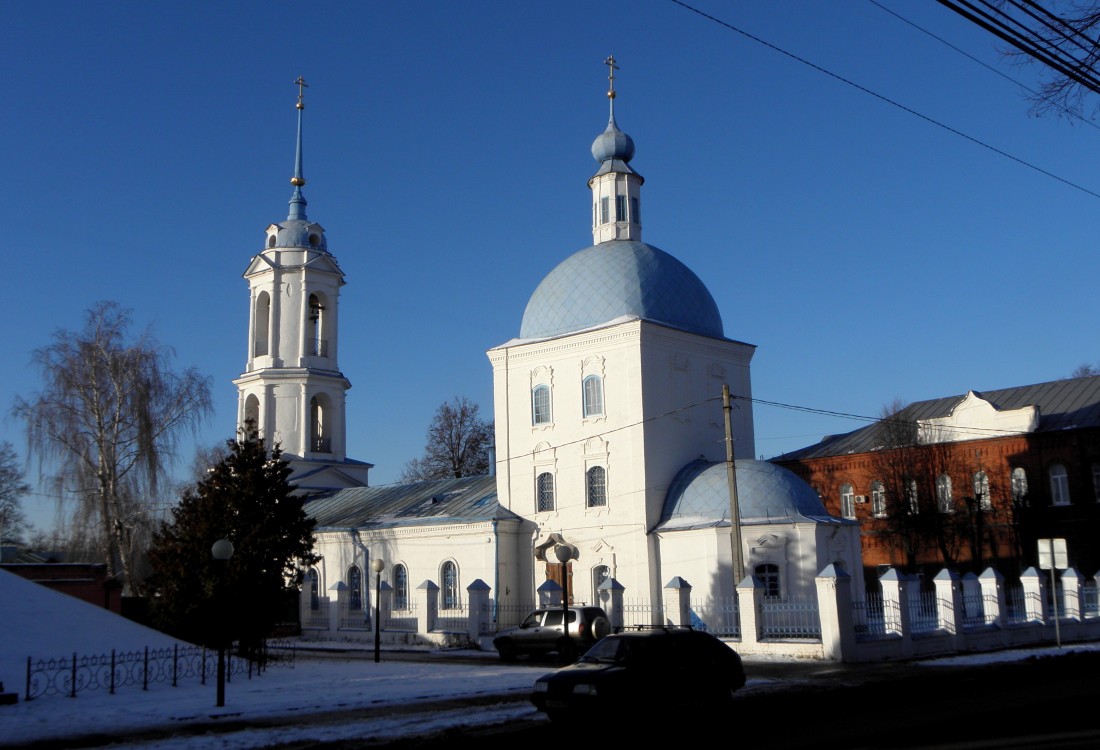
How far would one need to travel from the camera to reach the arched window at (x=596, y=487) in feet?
102

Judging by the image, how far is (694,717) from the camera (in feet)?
43.5

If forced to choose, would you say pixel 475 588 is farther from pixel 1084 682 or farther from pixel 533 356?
pixel 1084 682

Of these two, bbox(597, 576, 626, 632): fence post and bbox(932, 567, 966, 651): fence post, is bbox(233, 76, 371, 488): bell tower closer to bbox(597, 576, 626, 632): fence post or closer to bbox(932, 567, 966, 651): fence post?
bbox(597, 576, 626, 632): fence post

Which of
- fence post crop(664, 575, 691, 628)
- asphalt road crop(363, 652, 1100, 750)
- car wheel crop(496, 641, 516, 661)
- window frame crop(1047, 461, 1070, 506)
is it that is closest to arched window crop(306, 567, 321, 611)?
car wheel crop(496, 641, 516, 661)

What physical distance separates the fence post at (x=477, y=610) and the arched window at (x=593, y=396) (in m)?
6.35

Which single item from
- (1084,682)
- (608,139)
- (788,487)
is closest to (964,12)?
(1084,682)

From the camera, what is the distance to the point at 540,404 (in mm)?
33000

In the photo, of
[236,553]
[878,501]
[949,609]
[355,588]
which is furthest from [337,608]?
[878,501]

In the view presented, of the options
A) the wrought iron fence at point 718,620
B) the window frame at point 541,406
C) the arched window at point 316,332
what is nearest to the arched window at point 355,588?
the window frame at point 541,406

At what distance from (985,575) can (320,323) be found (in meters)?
26.9

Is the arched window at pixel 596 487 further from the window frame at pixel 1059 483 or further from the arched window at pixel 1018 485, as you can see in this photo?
the window frame at pixel 1059 483

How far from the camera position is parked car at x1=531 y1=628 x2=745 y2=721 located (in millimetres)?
12594

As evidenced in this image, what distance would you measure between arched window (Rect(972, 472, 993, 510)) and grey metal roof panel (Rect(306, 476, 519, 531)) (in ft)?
61.3

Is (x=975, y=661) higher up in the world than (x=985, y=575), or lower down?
lower down
